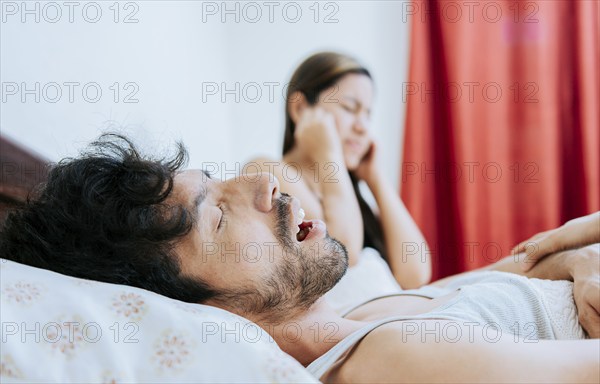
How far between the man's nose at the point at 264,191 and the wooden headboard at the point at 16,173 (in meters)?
0.40

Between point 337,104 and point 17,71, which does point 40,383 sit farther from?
point 337,104

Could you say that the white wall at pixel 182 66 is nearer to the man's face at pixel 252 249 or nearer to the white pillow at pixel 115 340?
the man's face at pixel 252 249

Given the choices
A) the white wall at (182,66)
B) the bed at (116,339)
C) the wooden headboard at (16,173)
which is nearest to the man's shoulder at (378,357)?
the bed at (116,339)

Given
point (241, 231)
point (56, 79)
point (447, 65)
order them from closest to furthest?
point (241, 231)
point (56, 79)
point (447, 65)

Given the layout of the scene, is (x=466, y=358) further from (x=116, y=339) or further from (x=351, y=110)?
(x=351, y=110)

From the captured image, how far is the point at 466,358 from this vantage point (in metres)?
0.80

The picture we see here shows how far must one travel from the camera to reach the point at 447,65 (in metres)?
2.73

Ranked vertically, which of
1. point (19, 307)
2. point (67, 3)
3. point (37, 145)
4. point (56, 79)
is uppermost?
point (67, 3)

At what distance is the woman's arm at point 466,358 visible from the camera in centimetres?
79

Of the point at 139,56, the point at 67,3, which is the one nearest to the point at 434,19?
the point at 139,56

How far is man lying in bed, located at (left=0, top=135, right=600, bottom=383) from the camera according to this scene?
0.82 meters

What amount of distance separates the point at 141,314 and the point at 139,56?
55.3 inches

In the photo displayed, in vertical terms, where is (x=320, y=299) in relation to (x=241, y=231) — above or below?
below

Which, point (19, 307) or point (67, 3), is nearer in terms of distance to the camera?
point (19, 307)
